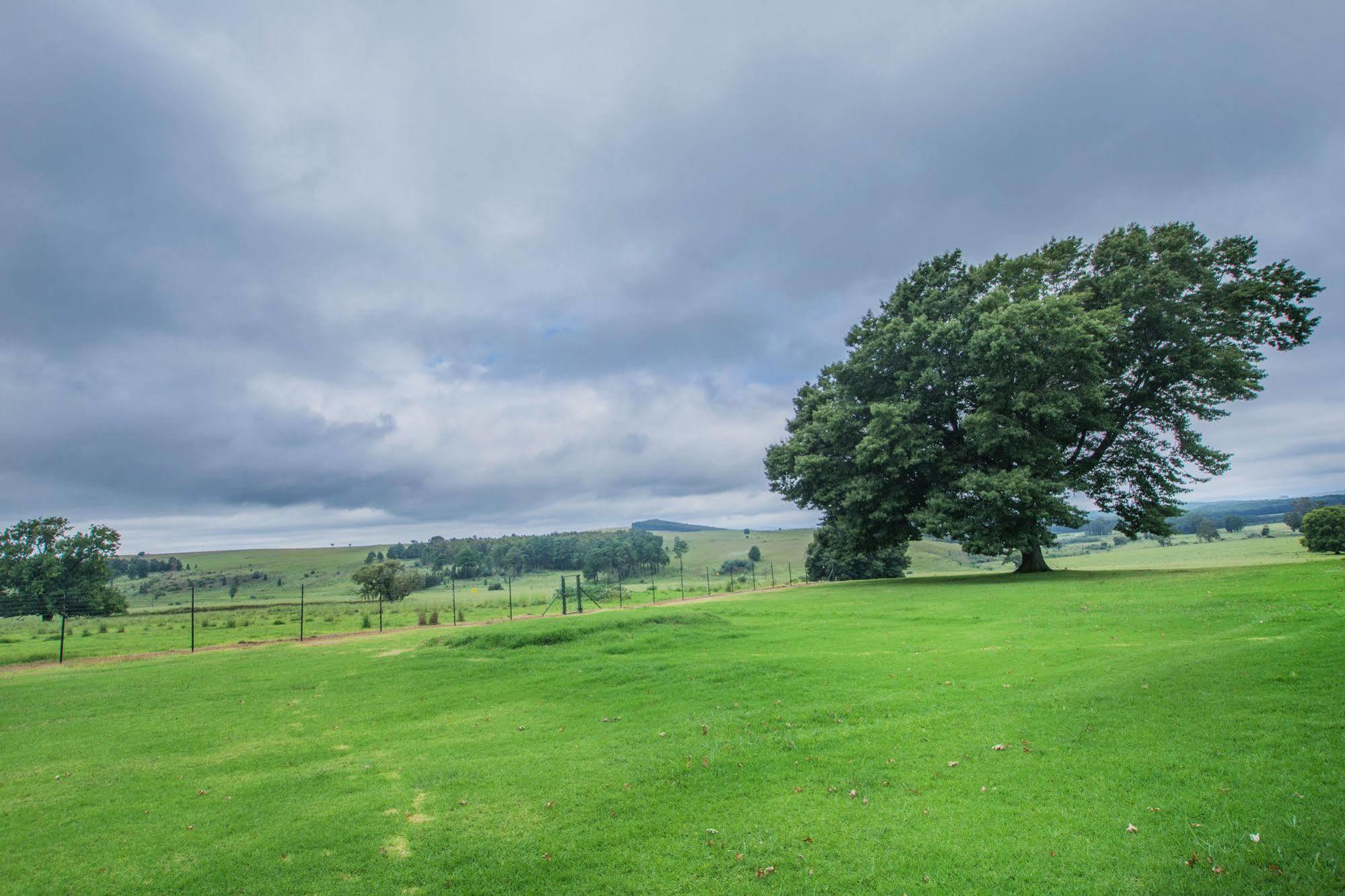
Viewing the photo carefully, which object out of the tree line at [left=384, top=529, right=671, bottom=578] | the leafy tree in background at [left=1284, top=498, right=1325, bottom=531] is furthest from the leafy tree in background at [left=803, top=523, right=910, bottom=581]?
the leafy tree in background at [left=1284, top=498, right=1325, bottom=531]

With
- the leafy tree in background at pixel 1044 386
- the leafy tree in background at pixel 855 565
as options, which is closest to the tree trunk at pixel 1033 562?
the leafy tree in background at pixel 1044 386

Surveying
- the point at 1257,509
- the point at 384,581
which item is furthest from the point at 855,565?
the point at 1257,509

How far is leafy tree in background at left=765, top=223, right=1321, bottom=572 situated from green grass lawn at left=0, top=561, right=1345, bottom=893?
17250 mm

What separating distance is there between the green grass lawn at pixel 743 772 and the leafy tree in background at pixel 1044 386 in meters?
17.2

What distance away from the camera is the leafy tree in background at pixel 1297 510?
222ft

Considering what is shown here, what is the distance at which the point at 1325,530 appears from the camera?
34.5 metres

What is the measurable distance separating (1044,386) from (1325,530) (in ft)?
66.3

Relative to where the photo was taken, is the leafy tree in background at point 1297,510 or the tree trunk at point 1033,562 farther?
the leafy tree in background at point 1297,510

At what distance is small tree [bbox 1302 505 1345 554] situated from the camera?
110 feet

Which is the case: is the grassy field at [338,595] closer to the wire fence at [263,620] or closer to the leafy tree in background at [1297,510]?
the wire fence at [263,620]

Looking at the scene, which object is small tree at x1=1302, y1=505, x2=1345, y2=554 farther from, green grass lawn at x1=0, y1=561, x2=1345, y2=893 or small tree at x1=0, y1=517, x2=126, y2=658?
small tree at x1=0, y1=517, x2=126, y2=658

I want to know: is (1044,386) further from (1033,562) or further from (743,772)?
(743,772)

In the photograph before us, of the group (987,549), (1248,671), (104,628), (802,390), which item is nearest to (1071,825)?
(1248,671)

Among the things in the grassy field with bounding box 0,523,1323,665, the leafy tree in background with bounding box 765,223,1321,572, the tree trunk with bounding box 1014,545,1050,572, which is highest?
the leafy tree in background with bounding box 765,223,1321,572
